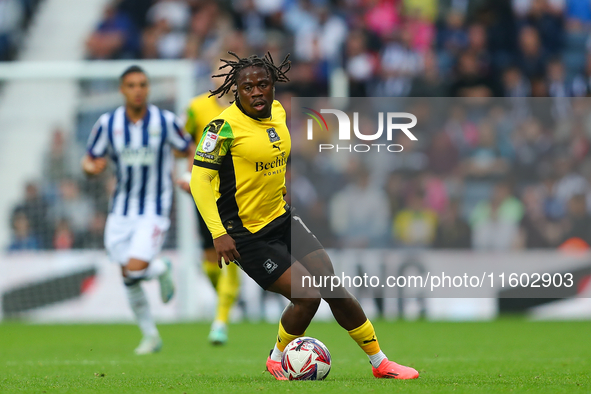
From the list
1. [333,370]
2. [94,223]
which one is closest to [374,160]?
[94,223]

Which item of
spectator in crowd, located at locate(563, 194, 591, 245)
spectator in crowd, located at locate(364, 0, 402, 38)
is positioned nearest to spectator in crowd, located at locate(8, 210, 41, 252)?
spectator in crowd, located at locate(364, 0, 402, 38)

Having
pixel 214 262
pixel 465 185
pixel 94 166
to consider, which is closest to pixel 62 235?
pixel 214 262

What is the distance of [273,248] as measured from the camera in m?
5.41

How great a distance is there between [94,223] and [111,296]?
105cm

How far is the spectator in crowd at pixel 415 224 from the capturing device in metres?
12.2

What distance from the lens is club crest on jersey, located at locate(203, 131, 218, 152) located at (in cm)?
523

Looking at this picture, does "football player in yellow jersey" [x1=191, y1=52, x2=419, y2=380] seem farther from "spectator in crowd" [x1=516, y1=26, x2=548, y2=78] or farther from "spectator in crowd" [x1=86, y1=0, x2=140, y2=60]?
"spectator in crowd" [x1=86, y1=0, x2=140, y2=60]

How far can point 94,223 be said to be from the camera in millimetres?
12211

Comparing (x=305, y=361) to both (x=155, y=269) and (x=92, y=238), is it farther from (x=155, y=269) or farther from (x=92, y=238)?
(x=92, y=238)

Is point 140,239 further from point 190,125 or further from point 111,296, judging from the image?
point 111,296

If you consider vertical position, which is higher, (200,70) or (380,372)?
(200,70)

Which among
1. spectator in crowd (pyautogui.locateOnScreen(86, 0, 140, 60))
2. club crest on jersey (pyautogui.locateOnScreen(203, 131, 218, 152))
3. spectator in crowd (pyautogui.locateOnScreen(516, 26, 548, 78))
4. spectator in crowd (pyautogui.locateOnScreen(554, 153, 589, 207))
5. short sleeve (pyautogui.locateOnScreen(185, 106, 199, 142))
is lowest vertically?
spectator in crowd (pyautogui.locateOnScreen(554, 153, 589, 207))

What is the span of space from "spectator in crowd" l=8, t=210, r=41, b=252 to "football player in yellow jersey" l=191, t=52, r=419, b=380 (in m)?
7.42

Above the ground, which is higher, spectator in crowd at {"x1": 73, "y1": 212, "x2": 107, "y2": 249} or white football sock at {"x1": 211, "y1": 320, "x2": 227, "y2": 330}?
spectator in crowd at {"x1": 73, "y1": 212, "x2": 107, "y2": 249}
